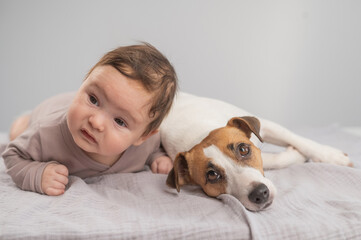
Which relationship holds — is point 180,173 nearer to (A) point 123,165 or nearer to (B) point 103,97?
(A) point 123,165

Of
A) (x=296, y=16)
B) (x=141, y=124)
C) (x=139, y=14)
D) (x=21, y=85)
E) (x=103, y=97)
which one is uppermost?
(x=296, y=16)

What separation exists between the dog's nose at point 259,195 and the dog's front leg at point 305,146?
2.71 ft

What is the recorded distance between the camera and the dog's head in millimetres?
1548

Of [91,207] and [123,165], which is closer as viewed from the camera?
[91,207]

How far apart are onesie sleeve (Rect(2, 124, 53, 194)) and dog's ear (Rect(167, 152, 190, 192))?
1.92 ft

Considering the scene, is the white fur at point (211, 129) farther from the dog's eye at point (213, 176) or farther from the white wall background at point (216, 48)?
the white wall background at point (216, 48)

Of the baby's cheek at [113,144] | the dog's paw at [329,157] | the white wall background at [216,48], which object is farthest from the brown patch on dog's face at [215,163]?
the white wall background at [216,48]

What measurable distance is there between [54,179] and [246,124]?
3.10 feet

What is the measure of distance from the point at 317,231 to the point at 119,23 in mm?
3080

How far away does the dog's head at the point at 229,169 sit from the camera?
60.9 inches

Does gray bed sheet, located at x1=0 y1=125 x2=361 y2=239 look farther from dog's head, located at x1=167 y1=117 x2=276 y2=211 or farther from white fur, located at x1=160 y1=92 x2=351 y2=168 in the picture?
white fur, located at x1=160 y1=92 x2=351 y2=168

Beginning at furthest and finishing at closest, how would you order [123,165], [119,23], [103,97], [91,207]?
[119,23], [123,165], [103,97], [91,207]

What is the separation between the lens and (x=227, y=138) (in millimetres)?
1738

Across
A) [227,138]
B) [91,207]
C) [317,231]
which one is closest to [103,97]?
[91,207]
